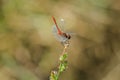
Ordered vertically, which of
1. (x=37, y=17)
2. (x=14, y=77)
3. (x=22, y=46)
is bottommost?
(x=14, y=77)

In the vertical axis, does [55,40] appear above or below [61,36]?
below

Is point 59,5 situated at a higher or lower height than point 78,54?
higher

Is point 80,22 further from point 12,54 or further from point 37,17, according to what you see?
point 12,54

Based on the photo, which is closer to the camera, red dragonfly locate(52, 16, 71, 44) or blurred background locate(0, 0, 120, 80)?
red dragonfly locate(52, 16, 71, 44)

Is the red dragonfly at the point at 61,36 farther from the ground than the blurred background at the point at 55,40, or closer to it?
farther from the ground

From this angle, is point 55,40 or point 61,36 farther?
point 55,40

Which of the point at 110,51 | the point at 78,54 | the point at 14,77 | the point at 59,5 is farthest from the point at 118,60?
the point at 14,77

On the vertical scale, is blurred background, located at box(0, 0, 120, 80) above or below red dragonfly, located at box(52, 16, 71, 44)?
below

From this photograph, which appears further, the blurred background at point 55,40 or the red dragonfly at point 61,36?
the blurred background at point 55,40
